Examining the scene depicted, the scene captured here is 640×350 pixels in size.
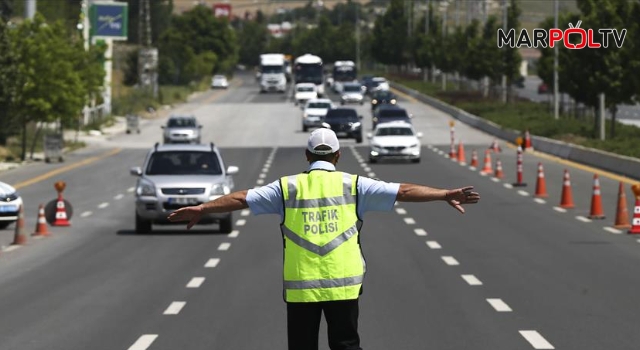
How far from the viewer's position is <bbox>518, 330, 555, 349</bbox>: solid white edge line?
1334 cm

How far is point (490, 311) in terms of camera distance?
1590cm

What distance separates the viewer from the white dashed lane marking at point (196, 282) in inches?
736

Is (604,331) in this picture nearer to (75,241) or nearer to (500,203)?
(75,241)

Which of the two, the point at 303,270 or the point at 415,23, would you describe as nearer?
the point at 303,270

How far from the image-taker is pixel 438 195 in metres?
8.03

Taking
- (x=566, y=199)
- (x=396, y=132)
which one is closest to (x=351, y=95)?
(x=396, y=132)

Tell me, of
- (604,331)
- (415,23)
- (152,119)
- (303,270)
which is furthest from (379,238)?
(415,23)

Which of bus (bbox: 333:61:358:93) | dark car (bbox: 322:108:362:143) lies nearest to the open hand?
dark car (bbox: 322:108:362:143)

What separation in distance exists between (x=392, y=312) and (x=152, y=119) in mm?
78384

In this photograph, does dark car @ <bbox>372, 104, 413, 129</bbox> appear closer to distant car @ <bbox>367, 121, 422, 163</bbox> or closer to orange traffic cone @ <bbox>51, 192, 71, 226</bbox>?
distant car @ <bbox>367, 121, 422, 163</bbox>

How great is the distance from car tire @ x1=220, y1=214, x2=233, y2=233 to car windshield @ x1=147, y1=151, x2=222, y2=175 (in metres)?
0.89

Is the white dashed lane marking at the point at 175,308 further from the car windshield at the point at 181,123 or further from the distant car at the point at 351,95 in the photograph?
the distant car at the point at 351,95

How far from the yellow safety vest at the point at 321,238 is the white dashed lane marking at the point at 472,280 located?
421 inches

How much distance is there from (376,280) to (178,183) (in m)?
8.11
